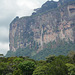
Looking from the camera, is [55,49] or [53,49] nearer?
[55,49]

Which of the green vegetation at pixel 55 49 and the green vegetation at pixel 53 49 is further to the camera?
the green vegetation at pixel 53 49

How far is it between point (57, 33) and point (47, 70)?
152166 millimetres

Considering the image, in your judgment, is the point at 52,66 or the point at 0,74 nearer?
the point at 52,66

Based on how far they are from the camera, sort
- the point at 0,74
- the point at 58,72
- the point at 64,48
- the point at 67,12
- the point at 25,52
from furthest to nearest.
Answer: the point at 25,52, the point at 67,12, the point at 64,48, the point at 0,74, the point at 58,72

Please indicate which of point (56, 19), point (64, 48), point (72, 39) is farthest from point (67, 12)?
point (64, 48)


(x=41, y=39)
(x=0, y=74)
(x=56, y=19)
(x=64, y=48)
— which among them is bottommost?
(x=0, y=74)

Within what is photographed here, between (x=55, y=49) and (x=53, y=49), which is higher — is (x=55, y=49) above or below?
below

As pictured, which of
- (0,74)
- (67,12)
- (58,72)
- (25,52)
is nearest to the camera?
(58,72)

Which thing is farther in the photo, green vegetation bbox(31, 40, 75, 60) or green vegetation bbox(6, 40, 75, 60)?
green vegetation bbox(6, 40, 75, 60)

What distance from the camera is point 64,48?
545 ft

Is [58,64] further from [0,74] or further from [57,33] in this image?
[57,33]

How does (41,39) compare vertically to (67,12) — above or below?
below

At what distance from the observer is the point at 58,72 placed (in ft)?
111

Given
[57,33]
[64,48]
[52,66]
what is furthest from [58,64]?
[57,33]
